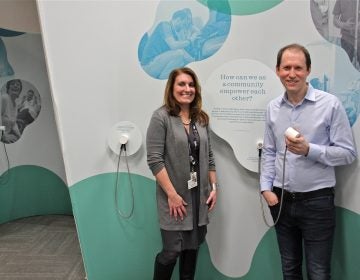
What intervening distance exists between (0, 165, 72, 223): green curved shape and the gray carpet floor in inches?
3.2

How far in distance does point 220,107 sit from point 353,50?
70cm

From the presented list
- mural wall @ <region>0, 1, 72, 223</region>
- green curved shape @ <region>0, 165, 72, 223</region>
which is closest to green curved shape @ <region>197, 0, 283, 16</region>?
mural wall @ <region>0, 1, 72, 223</region>

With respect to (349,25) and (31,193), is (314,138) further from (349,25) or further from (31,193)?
(31,193)

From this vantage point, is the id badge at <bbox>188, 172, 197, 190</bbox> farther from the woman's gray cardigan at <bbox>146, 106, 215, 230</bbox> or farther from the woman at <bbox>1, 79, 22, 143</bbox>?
the woman at <bbox>1, 79, 22, 143</bbox>

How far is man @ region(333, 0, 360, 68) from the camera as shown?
1607 mm

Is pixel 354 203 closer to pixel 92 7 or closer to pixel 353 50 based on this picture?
pixel 353 50

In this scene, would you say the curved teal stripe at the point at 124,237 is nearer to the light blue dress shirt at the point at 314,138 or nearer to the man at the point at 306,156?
the man at the point at 306,156

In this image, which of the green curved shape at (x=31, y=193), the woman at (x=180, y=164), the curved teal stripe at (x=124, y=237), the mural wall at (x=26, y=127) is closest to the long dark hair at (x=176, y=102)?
the woman at (x=180, y=164)

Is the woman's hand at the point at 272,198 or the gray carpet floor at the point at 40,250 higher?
the woman's hand at the point at 272,198

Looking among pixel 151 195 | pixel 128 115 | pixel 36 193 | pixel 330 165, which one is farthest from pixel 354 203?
pixel 36 193

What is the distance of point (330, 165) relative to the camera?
151 centimetres

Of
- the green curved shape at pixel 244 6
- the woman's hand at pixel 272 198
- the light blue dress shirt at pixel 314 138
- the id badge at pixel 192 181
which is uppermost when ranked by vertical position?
the green curved shape at pixel 244 6

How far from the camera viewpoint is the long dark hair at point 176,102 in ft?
5.59

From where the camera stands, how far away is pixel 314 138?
1521 millimetres
